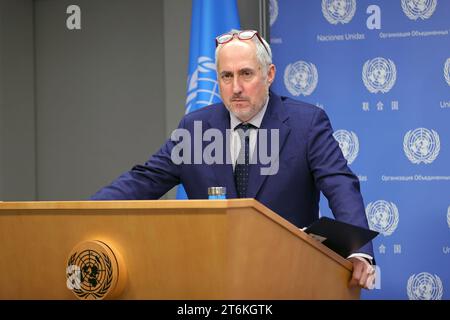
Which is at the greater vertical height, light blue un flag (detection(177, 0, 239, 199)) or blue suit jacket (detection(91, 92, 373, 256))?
light blue un flag (detection(177, 0, 239, 199))

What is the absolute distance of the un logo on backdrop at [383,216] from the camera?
5.01 metres

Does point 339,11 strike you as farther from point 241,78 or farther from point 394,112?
point 241,78

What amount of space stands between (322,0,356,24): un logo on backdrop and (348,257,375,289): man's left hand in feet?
11.0

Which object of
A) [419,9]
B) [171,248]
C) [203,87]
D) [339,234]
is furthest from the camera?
[419,9]

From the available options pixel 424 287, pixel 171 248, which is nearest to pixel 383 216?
pixel 424 287

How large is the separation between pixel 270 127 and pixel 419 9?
282 centimetres

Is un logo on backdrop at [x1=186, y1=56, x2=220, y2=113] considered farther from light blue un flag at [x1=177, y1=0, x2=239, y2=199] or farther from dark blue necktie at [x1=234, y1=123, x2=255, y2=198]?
dark blue necktie at [x1=234, y1=123, x2=255, y2=198]

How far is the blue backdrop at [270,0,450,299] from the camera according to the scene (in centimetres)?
496

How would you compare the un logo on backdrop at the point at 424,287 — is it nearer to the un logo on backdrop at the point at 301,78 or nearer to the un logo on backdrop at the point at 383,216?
the un logo on backdrop at the point at 383,216

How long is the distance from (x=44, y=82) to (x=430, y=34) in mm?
3627

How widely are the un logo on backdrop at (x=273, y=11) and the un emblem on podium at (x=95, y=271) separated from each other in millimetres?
3857

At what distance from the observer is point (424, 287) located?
4949 millimetres

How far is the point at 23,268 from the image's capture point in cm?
187

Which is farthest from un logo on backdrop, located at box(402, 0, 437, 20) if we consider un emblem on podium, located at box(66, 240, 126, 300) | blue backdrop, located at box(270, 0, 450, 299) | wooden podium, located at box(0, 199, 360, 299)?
un emblem on podium, located at box(66, 240, 126, 300)
